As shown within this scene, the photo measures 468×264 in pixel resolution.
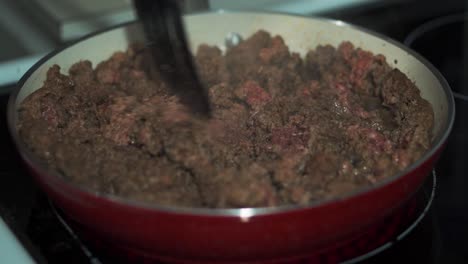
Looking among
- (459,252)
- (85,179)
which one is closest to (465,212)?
(459,252)

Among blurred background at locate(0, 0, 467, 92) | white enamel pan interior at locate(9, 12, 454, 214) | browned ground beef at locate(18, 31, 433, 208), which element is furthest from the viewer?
blurred background at locate(0, 0, 467, 92)

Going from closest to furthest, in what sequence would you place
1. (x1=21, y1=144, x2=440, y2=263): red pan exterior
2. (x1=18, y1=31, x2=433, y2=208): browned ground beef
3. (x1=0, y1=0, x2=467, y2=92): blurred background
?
(x1=21, y1=144, x2=440, y2=263): red pan exterior, (x1=18, y1=31, x2=433, y2=208): browned ground beef, (x1=0, y1=0, x2=467, y2=92): blurred background

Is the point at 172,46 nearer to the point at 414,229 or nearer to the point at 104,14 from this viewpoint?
the point at 414,229

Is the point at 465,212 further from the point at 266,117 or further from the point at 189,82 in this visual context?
the point at 189,82

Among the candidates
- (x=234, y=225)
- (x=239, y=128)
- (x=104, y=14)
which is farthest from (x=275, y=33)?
(x=234, y=225)

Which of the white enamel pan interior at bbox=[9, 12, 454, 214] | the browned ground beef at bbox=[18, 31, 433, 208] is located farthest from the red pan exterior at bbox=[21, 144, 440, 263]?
the white enamel pan interior at bbox=[9, 12, 454, 214]

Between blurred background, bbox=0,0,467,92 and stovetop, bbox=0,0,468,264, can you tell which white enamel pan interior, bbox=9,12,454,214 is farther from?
blurred background, bbox=0,0,467,92

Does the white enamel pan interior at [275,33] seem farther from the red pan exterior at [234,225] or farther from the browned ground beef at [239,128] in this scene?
the red pan exterior at [234,225]
